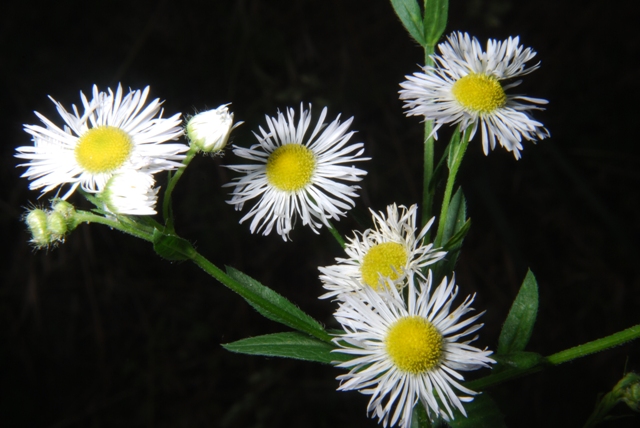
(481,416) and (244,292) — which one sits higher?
(244,292)

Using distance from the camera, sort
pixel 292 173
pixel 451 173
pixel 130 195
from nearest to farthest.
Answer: pixel 130 195 → pixel 451 173 → pixel 292 173

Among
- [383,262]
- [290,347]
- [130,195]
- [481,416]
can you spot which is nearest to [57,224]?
[130,195]

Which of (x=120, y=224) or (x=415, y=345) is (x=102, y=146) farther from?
(x=415, y=345)

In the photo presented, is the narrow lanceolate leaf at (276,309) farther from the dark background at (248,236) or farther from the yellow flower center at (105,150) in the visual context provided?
the dark background at (248,236)

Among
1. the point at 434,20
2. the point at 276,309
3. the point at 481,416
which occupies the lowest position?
the point at 481,416

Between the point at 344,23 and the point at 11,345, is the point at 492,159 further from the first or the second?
the point at 11,345

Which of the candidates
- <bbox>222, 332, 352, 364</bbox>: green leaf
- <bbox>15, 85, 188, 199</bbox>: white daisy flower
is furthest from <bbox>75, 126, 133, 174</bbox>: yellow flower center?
<bbox>222, 332, 352, 364</bbox>: green leaf

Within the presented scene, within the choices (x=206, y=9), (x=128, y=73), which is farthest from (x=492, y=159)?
(x=128, y=73)
